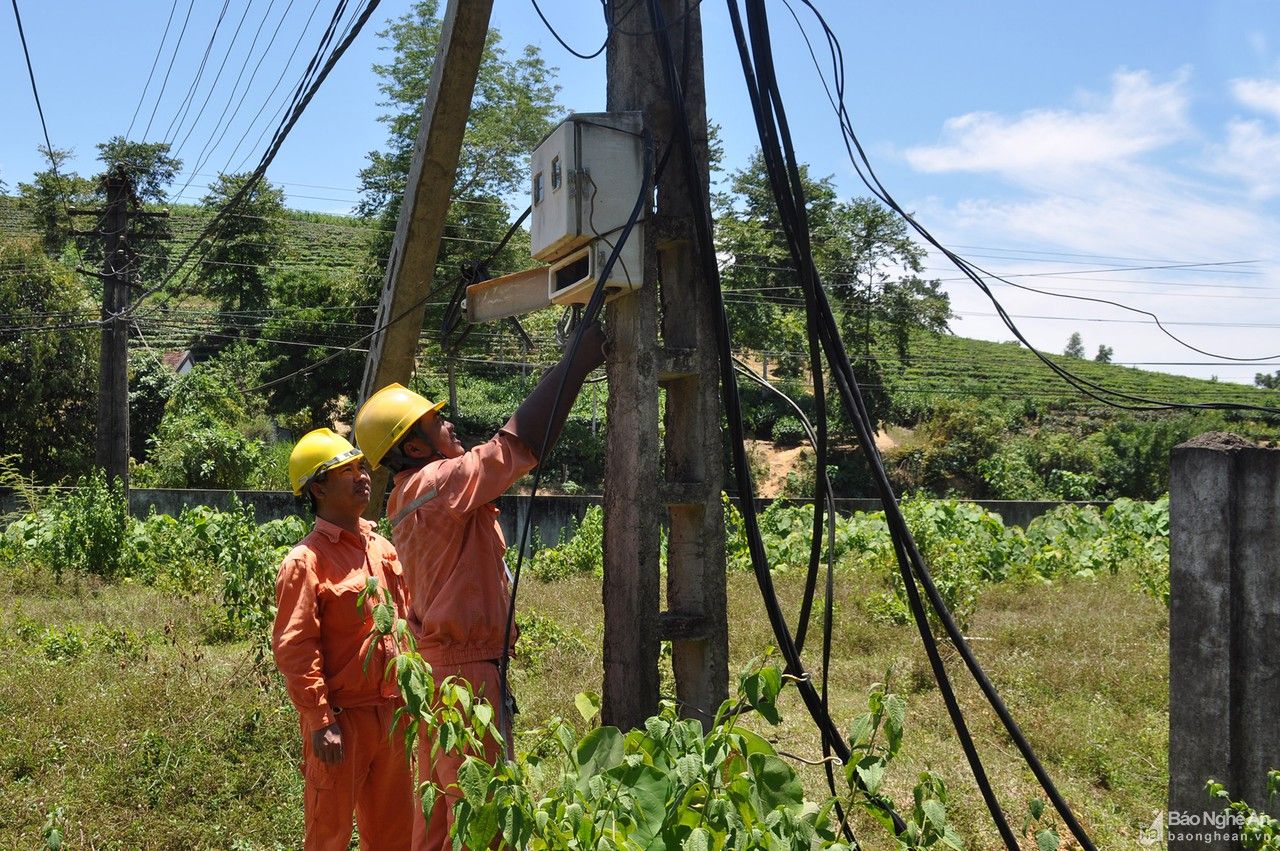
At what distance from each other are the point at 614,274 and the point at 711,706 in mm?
1477

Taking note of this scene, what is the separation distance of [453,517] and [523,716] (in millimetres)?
3044

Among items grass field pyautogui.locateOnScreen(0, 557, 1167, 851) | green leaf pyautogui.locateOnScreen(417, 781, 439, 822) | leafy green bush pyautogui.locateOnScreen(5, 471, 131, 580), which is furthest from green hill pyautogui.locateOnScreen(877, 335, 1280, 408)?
green leaf pyautogui.locateOnScreen(417, 781, 439, 822)

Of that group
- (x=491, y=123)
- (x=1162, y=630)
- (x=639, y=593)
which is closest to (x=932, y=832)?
(x=639, y=593)

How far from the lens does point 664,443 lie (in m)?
3.55

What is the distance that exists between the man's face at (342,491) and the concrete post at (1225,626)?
10.3 ft

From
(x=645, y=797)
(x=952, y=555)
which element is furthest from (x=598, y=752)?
(x=952, y=555)

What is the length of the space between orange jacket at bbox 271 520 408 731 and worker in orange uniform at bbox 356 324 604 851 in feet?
1.14

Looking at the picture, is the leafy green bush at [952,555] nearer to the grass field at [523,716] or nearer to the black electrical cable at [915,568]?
the grass field at [523,716]

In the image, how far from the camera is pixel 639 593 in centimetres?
342

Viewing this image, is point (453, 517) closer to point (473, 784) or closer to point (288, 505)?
point (473, 784)

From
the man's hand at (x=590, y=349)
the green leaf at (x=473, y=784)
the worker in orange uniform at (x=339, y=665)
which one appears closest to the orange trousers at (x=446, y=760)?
the worker in orange uniform at (x=339, y=665)

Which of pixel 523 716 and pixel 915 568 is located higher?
pixel 915 568

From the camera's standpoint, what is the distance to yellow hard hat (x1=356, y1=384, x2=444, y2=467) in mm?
4090

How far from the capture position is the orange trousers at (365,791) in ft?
13.8
